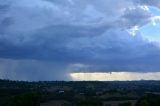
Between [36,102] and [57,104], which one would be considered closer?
[36,102]

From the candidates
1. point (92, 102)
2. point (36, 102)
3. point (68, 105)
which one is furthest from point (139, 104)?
point (68, 105)

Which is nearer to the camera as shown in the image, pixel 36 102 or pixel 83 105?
pixel 83 105

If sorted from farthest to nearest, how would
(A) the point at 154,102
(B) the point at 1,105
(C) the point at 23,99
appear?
(B) the point at 1,105
(C) the point at 23,99
(A) the point at 154,102

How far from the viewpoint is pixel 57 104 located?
192875mm

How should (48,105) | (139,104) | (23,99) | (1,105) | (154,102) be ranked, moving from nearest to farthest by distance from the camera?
(139,104), (154,102), (23,99), (1,105), (48,105)

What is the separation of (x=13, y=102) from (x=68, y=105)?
4041 cm

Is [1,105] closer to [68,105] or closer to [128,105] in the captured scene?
[68,105]

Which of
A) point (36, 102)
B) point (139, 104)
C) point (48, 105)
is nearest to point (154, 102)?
point (139, 104)

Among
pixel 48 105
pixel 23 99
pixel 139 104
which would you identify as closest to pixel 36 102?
pixel 23 99

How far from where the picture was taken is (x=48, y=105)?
183m

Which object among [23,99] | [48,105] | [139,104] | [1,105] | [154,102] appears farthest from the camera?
[48,105]

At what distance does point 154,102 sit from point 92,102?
22741 millimetres

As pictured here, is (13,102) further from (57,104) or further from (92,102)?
(57,104)

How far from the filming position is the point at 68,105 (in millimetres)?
183750
